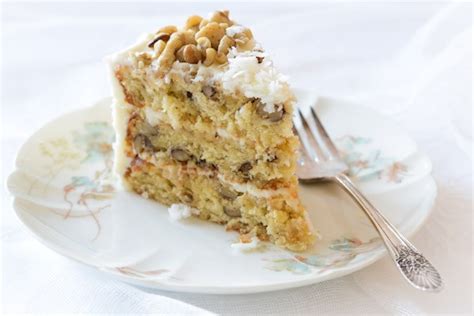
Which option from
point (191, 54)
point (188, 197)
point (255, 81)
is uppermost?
point (191, 54)

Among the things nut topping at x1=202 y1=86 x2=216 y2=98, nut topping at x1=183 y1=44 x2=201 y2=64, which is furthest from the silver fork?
nut topping at x1=183 y1=44 x2=201 y2=64

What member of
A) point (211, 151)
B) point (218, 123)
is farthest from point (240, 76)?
point (211, 151)

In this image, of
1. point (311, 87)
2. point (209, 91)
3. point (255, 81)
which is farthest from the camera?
point (311, 87)

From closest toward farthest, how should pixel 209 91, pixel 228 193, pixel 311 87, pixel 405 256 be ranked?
pixel 405 256
pixel 209 91
pixel 228 193
pixel 311 87

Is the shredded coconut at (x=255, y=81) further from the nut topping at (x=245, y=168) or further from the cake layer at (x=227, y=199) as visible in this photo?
the cake layer at (x=227, y=199)

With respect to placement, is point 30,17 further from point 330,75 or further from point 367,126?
point 367,126

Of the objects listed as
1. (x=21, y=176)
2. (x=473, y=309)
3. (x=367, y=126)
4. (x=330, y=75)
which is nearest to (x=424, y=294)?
(x=473, y=309)

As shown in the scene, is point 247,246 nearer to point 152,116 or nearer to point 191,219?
point 191,219

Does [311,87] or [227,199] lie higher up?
[227,199]

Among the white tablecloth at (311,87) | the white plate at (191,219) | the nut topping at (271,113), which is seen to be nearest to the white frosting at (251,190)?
the white plate at (191,219)
